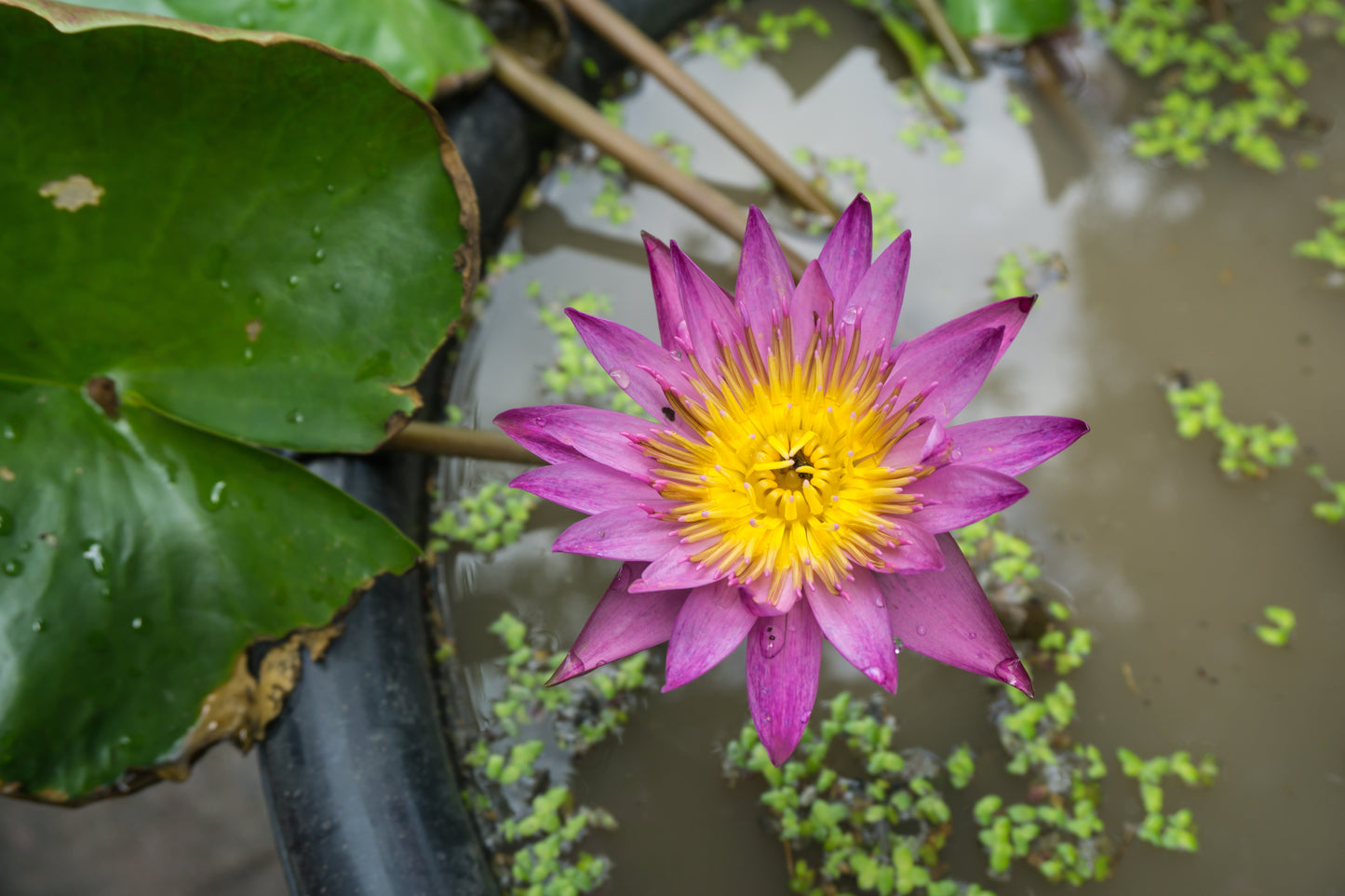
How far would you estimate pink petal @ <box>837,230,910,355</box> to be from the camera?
77 cm

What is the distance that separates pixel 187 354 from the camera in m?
0.92

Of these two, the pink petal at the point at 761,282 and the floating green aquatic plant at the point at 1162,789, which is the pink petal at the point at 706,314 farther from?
the floating green aquatic plant at the point at 1162,789

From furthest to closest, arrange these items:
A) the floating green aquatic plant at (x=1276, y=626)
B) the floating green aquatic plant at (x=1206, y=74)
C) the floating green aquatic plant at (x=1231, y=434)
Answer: the floating green aquatic plant at (x=1206, y=74)
the floating green aquatic plant at (x=1231, y=434)
the floating green aquatic plant at (x=1276, y=626)

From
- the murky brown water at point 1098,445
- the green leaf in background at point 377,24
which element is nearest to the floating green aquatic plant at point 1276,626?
the murky brown water at point 1098,445

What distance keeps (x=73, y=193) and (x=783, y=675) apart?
866 mm

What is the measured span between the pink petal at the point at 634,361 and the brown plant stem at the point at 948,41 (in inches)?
47.1

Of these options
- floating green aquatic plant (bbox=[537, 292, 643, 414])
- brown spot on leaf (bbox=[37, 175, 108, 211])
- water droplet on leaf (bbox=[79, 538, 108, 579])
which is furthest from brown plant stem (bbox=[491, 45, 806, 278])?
water droplet on leaf (bbox=[79, 538, 108, 579])

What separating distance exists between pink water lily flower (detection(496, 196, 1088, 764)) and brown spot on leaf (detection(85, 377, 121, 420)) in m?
0.48

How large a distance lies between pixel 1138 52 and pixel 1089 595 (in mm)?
1164

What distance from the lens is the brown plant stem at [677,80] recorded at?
136 cm

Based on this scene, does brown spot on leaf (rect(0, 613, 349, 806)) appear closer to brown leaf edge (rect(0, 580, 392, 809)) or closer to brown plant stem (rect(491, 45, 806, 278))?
brown leaf edge (rect(0, 580, 392, 809))

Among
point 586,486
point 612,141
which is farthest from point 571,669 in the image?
point 612,141

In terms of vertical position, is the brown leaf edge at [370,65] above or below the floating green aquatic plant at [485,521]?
above

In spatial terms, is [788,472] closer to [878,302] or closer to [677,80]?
A: [878,302]
